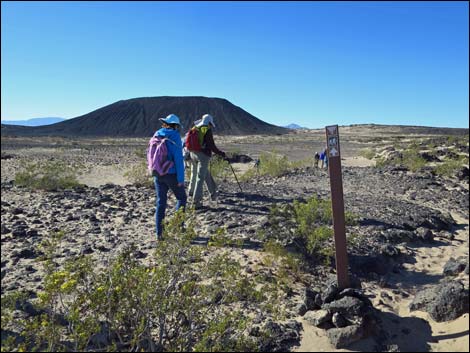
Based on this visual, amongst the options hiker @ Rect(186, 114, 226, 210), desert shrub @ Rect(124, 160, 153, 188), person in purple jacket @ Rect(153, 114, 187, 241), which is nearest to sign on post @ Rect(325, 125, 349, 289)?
person in purple jacket @ Rect(153, 114, 187, 241)

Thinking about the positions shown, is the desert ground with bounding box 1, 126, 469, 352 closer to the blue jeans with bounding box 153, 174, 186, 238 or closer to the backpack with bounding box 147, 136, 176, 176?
the blue jeans with bounding box 153, 174, 186, 238

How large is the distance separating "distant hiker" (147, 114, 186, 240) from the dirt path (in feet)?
7.49

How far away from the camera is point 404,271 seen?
4629 millimetres

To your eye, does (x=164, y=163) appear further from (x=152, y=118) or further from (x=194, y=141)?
(x=152, y=118)

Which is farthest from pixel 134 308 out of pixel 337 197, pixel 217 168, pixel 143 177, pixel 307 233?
pixel 143 177

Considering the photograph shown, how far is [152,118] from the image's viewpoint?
87938 mm

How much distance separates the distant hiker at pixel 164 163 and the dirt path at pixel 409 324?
2.28 metres

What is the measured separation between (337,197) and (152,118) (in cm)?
8777

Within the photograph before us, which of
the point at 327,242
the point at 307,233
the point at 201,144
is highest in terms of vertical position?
the point at 201,144

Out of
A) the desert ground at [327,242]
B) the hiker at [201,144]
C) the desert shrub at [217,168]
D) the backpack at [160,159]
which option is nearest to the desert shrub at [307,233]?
the desert ground at [327,242]

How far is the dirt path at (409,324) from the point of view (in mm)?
2969

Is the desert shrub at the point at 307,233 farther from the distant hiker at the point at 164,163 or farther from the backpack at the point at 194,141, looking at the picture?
the backpack at the point at 194,141

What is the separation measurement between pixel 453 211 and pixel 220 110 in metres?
90.0

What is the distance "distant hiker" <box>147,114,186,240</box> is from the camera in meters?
4.80
